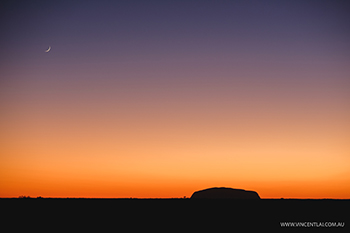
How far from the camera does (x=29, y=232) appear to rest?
41094 millimetres

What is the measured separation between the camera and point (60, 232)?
4188 cm

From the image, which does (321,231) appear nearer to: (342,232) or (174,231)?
(342,232)

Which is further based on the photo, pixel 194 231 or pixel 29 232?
pixel 194 231

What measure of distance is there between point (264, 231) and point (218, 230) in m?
5.11

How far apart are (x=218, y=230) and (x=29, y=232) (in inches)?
799

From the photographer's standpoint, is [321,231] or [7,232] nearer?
[7,232]

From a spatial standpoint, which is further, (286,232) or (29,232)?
(286,232)

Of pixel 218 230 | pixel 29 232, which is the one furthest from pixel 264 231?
pixel 29 232

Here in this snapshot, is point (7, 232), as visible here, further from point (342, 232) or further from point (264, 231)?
point (342, 232)

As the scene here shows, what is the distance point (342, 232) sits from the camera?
1745 inches

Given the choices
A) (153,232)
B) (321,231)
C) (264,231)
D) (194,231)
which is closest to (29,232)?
(153,232)

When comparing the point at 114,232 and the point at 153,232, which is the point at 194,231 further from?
the point at 114,232

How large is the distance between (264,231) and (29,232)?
25.2m

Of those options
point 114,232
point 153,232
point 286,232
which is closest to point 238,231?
point 286,232
